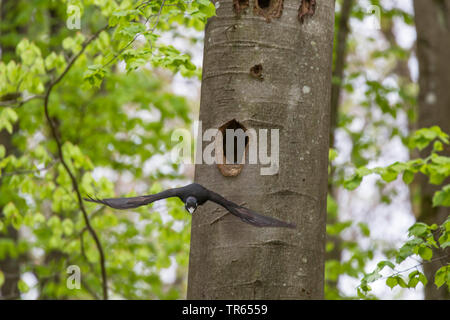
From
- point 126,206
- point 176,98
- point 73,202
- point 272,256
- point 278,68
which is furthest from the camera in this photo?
point 176,98

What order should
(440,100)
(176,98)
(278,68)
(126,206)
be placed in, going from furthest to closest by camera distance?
1. (176,98)
2. (440,100)
3. (278,68)
4. (126,206)

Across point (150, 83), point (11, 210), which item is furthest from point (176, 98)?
point (11, 210)

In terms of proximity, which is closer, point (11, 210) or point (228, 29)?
point (228, 29)

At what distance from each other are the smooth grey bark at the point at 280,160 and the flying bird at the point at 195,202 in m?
0.15

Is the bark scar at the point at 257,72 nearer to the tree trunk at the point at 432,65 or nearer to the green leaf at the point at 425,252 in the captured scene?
the green leaf at the point at 425,252

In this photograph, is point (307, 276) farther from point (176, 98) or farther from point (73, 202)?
point (176, 98)

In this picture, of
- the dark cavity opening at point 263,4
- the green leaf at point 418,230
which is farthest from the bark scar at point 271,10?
the green leaf at point 418,230

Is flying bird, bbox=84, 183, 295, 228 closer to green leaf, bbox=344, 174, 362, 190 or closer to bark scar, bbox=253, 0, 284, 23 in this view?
bark scar, bbox=253, 0, 284, 23

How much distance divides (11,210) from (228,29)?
3.55 meters

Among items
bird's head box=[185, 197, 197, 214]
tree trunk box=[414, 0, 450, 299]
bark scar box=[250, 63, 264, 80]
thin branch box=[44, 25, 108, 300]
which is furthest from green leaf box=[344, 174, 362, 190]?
tree trunk box=[414, 0, 450, 299]

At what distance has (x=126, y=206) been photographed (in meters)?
1.84

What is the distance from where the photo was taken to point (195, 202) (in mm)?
1919

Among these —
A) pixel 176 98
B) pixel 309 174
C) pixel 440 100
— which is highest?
pixel 176 98

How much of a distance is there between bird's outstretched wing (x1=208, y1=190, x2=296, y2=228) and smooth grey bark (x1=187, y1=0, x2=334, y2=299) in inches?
5.5
